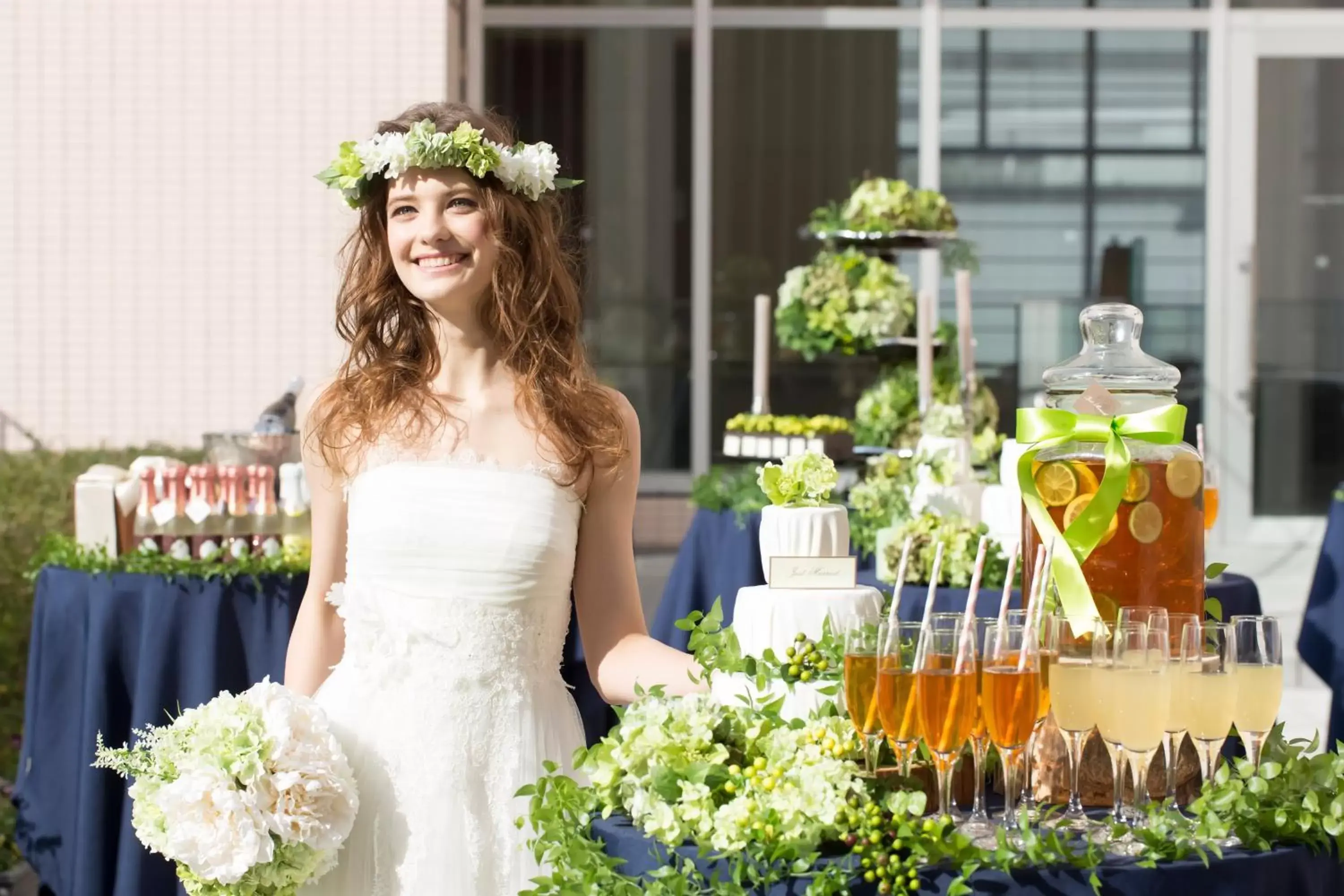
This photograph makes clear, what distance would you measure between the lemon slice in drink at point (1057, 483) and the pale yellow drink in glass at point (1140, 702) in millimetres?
254

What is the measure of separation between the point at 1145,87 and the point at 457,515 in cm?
716

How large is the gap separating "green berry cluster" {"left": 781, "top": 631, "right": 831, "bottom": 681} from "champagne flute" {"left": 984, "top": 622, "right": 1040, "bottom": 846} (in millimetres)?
237

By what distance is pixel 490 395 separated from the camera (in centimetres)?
261

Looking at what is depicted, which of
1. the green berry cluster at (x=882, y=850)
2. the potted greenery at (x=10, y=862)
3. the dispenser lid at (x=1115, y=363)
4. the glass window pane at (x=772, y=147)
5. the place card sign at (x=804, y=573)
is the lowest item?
the potted greenery at (x=10, y=862)

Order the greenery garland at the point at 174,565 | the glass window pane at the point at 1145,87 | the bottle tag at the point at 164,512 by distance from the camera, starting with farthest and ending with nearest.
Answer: the glass window pane at the point at 1145,87
the bottle tag at the point at 164,512
the greenery garland at the point at 174,565

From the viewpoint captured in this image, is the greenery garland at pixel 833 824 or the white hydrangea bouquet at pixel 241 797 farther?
the white hydrangea bouquet at pixel 241 797

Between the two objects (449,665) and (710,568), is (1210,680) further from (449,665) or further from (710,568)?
(710,568)

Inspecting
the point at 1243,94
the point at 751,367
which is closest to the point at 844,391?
the point at 751,367

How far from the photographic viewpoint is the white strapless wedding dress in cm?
241

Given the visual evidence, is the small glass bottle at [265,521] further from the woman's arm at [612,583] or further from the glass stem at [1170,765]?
the glass stem at [1170,765]

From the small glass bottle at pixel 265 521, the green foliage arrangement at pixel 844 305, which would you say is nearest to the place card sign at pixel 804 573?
the small glass bottle at pixel 265 521

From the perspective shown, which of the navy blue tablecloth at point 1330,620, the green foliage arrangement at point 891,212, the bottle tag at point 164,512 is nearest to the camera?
the bottle tag at point 164,512

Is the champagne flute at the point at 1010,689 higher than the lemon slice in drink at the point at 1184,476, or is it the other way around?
the lemon slice in drink at the point at 1184,476

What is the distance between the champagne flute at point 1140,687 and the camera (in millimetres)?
1802
